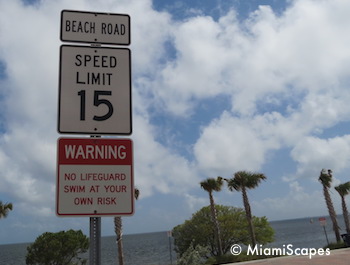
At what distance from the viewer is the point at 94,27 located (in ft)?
9.06

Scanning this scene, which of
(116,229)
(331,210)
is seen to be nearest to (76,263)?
(116,229)

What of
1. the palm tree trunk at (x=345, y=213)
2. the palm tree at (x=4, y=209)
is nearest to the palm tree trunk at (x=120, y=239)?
the palm tree at (x=4, y=209)

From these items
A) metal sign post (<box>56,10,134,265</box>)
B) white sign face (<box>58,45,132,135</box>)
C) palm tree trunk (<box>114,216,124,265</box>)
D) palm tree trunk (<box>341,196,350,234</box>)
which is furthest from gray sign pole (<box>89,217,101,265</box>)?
palm tree trunk (<box>341,196,350,234</box>)

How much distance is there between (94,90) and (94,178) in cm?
66

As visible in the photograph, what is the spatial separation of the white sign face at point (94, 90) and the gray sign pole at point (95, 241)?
63cm

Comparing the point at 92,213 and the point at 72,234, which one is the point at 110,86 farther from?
the point at 72,234

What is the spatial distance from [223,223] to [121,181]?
2647 centimetres

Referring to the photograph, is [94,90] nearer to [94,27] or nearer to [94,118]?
[94,118]

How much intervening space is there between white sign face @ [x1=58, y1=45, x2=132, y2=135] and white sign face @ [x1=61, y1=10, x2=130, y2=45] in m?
0.10

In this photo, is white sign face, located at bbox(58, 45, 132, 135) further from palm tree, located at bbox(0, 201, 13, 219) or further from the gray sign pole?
palm tree, located at bbox(0, 201, 13, 219)

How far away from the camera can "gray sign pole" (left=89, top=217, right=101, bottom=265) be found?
226 cm

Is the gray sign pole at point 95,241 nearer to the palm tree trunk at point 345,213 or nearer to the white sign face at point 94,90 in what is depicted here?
the white sign face at point 94,90

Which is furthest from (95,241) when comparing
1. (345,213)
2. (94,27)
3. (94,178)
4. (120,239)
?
(345,213)

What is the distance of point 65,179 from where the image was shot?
2.32 m
